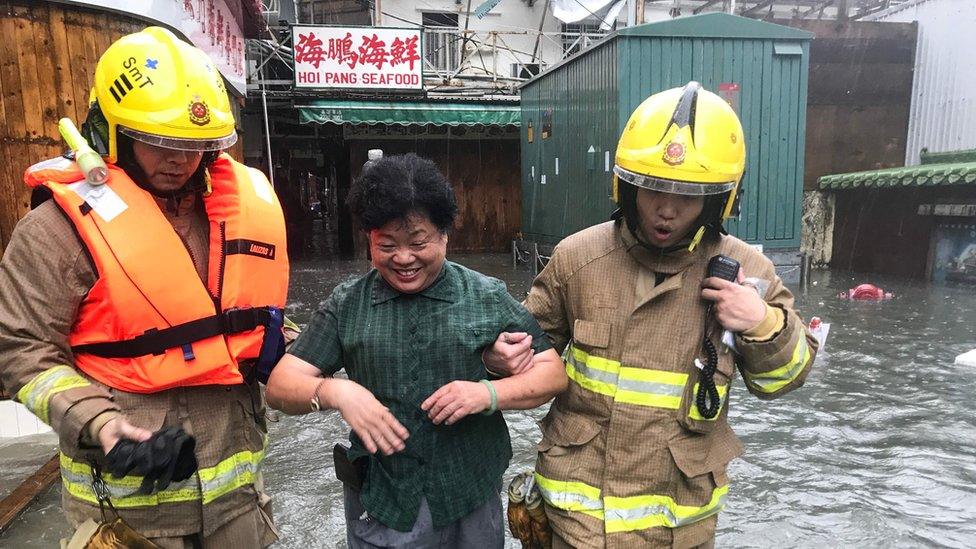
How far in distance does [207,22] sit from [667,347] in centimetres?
680

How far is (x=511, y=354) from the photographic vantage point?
169 cm

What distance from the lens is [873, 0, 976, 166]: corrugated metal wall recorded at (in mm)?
13000

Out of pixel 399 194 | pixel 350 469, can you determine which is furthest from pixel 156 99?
pixel 350 469

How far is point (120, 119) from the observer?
1.81m

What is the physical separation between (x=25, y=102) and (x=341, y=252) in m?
11.4

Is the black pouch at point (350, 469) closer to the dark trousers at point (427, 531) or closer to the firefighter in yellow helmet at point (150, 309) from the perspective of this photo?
the dark trousers at point (427, 531)

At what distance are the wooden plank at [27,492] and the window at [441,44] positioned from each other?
12.3 meters

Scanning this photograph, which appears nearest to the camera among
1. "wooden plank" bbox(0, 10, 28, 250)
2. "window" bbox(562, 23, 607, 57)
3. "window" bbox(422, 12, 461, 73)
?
"wooden plank" bbox(0, 10, 28, 250)

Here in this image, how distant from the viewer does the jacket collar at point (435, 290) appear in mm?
1807

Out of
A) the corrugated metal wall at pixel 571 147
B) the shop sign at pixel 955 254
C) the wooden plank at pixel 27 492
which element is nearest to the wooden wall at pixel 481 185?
the corrugated metal wall at pixel 571 147

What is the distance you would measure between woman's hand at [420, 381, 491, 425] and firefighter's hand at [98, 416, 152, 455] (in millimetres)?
761

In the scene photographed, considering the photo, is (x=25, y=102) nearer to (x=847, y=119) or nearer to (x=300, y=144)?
(x=300, y=144)

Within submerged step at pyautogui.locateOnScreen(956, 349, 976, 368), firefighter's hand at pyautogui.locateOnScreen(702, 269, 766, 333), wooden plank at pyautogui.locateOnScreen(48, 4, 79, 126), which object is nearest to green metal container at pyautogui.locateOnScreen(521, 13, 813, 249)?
submerged step at pyautogui.locateOnScreen(956, 349, 976, 368)

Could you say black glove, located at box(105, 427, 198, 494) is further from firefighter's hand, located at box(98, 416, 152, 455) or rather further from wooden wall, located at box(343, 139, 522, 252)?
wooden wall, located at box(343, 139, 522, 252)
